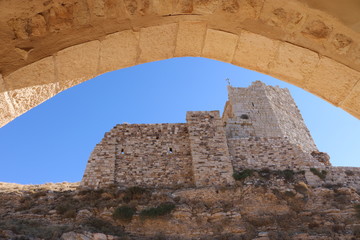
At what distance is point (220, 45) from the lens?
116 inches

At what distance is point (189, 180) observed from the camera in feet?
46.3

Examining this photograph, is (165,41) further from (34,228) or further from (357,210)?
(357,210)

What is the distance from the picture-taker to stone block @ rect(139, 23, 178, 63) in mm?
2777

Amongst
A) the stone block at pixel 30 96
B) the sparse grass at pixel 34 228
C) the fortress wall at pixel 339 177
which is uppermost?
the fortress wall at pixel 339 177

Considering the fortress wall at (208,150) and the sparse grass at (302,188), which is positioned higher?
the fortress wall at (208,150)

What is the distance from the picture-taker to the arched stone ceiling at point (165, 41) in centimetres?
242

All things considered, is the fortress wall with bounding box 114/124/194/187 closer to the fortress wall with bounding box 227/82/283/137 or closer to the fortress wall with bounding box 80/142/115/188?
the fortress wall with bounding box 80/142/115/188

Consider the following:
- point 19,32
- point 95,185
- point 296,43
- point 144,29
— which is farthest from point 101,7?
point 95,185

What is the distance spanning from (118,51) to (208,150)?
482 inches

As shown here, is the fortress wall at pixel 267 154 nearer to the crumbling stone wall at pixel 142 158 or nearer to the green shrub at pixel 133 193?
the crumbling stone wall at pixel 142 158

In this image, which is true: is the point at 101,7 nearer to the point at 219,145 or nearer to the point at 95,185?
the point at 95,185

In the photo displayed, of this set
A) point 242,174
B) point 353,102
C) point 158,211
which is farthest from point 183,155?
point 353,102

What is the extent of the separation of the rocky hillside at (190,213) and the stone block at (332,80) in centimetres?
784

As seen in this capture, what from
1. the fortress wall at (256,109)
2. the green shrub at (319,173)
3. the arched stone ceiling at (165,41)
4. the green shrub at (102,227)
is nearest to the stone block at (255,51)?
the arched stone ceiling at (165,41)
